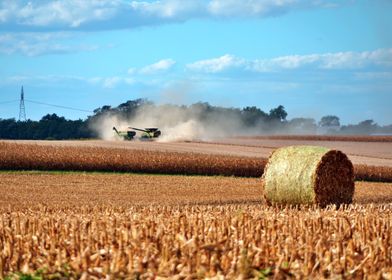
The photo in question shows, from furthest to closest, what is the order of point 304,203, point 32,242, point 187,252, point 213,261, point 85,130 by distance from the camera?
point 85,130, point 304,203, point 32,242, point 187,252, point 213,261

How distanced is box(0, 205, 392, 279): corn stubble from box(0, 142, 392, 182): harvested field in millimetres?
23213

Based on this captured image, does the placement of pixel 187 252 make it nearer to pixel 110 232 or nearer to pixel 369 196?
pixel 110 232

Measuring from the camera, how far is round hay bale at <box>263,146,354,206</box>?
19656 millimetres

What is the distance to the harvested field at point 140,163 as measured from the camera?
3459cm

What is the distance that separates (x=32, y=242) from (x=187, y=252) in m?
2.31

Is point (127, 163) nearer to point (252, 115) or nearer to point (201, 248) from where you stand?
point (201, 248)

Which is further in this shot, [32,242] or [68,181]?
[68,181]

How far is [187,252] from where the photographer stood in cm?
800

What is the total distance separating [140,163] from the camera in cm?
3547

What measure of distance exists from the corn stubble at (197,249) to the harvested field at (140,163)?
23.2 meters

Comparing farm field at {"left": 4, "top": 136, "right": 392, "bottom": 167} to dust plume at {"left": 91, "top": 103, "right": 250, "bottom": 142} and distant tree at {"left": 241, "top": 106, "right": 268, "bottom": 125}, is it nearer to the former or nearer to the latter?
dust plume at {"left": 91, "top": 103, "right": 250, "bottom": 142}

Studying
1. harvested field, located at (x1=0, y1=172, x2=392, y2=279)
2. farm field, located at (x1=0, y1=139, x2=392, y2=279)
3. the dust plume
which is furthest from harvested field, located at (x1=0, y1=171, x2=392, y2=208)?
the dust plume

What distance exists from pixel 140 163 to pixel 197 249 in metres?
27.7

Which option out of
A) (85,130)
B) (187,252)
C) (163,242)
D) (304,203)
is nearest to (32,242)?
(163,242)
